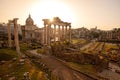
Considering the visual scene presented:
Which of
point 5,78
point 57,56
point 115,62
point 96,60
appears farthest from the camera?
point 115,62

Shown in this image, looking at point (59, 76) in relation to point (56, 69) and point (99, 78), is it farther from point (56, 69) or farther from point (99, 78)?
point (99, 78)

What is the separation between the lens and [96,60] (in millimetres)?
28109

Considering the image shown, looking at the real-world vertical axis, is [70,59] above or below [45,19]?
below

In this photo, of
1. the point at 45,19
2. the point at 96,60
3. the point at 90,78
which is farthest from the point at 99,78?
the point at 45,19

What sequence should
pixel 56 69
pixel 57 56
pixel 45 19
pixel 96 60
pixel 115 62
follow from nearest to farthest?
1. pixel 56 69
2. pixel 96 60
3. pixel 57 56
4. pixel 115 62
5. pixel 45 19

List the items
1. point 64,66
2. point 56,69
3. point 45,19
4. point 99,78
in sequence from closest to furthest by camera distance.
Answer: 1. point 99,78
2. point 56,69
3. point 64,66
4. point 45,19

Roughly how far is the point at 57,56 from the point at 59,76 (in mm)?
11487

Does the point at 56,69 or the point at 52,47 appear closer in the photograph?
the point at 56,69

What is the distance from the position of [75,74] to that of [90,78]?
2.32 meters

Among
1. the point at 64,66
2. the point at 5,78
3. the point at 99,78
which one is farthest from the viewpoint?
the point at 64,66

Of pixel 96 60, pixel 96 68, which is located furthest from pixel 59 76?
pixel 96 60

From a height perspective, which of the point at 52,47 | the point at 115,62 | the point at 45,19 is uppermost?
the point at 45,19

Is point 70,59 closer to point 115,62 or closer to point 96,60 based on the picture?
point 96,60

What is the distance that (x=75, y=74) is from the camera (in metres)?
20.8
